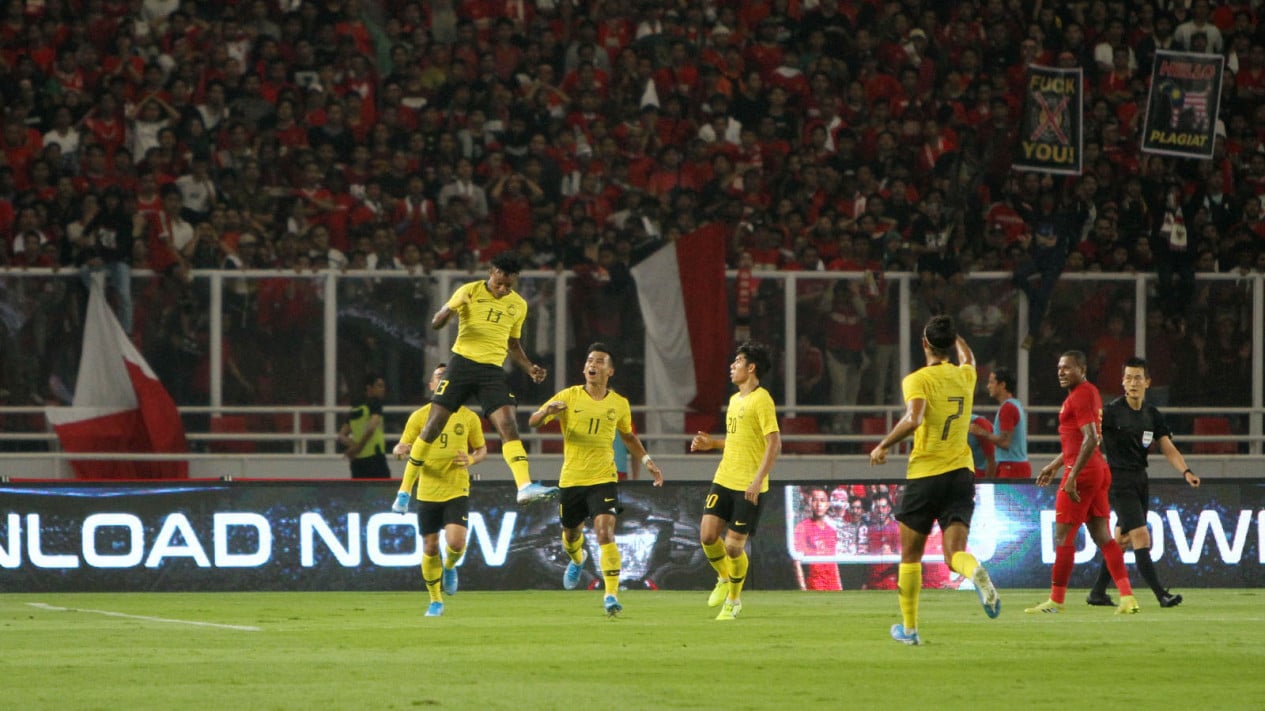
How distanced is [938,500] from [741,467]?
107 inches

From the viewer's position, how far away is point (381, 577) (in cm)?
1800

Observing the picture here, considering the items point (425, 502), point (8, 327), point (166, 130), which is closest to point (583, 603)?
point (425, 502)

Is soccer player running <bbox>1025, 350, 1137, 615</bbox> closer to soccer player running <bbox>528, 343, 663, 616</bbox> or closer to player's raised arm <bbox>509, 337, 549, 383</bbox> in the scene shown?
soccer player running <bbox>528, 343, 663, 616</bbox>

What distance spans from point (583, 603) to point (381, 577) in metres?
2.87

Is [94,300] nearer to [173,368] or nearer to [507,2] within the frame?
[173,368]

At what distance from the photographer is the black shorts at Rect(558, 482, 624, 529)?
573 inches

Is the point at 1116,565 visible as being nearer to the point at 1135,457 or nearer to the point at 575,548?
the point at 1135,457

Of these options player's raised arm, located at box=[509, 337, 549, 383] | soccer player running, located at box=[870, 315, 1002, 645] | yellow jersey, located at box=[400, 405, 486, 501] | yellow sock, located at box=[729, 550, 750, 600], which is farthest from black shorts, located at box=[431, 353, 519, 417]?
soccer player running, located at box=[870, 315, 1002, 645]

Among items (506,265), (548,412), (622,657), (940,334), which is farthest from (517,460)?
(940,334)

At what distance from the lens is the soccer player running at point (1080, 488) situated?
566 inches

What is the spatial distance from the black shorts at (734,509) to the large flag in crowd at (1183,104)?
36.0 feet

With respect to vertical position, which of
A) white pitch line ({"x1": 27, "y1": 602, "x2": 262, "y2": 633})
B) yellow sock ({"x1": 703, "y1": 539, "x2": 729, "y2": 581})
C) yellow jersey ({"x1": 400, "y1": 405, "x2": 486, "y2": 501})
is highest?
yellow jersey ({"x1": 400, "y1": 405, "x2": 486, "y2": 501})

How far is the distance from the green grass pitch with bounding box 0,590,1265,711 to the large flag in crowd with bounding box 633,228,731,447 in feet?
16.2

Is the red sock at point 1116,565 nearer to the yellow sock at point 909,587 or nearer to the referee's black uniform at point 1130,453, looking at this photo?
the referee's black uniform at point 1130,453
